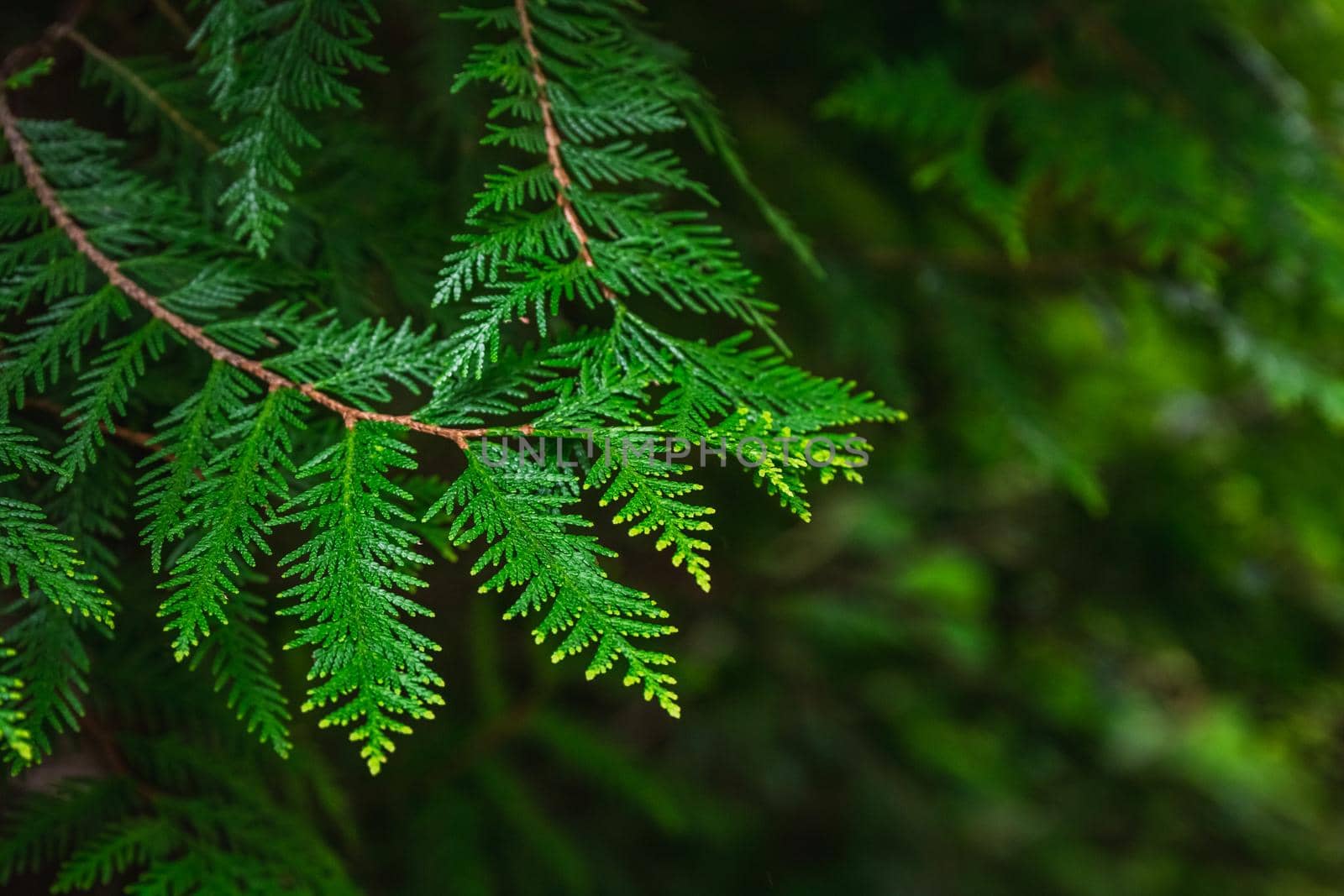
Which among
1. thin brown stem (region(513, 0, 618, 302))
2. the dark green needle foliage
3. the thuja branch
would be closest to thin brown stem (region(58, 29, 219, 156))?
the dark green needle foliage

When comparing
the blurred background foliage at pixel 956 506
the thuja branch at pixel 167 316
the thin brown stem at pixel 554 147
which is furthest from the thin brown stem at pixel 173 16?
the thin brown stem at pixel 554 147

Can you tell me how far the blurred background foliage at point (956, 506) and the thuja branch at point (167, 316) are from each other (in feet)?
0.45

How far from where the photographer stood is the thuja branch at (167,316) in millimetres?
812

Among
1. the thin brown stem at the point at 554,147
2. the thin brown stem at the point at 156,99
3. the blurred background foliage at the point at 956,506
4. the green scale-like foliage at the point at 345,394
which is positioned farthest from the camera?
the blurred background foliage at the point at 956,506

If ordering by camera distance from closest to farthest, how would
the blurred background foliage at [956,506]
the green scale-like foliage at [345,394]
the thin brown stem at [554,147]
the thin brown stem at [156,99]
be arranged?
the green scale-like foliage at [345,394]
the thin brown stem at [554,147]
the thin brown stem at [156,99]
the blurred background foliage at [956,506]

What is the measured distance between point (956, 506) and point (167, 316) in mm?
2238

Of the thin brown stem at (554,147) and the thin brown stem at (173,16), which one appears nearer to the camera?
the thin brown stem at (554,147)

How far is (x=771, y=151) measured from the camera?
199 cm

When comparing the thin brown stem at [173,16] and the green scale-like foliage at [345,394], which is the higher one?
the thin brown stem at [173,16]

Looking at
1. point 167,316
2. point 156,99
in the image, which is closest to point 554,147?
point 167,316

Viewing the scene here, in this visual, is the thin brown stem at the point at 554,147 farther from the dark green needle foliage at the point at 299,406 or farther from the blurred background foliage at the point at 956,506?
the blurred background foliage at the point at 956,506

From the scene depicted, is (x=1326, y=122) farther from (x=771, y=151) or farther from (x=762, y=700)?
(x=762, y=700)

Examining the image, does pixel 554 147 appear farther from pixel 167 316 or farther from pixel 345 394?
pixel 167 316

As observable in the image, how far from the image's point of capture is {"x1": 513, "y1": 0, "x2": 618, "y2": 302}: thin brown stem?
852 millimetres
